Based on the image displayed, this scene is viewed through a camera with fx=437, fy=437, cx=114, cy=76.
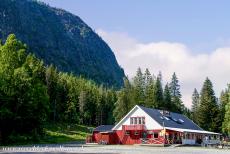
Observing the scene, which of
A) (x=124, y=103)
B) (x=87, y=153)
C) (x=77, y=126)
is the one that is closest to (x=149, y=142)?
(x=87, y=153)

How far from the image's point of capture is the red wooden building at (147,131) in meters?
71.9

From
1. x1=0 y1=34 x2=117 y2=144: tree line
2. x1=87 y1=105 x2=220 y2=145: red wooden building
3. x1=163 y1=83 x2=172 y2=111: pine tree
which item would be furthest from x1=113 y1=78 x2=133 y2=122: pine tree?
x1=0 y1=34 x2=117 y2=144: tree line

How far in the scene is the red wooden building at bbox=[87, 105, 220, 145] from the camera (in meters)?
71.9

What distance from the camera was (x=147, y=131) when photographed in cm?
7406

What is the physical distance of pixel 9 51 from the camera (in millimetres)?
60094

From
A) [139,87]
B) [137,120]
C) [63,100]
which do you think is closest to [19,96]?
[137,120]

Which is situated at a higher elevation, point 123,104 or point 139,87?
point 139,87

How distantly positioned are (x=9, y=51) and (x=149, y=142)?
26.6m

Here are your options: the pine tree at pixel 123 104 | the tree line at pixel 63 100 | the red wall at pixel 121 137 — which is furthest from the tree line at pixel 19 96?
the pine tree at pixel 123 104

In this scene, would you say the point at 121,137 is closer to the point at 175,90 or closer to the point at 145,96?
the point at 145,96

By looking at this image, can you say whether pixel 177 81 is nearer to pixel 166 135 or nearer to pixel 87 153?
pixel 166 135

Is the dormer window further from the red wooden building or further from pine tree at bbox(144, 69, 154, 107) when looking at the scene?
pine tree at bbox(144, 69, 154, 107)

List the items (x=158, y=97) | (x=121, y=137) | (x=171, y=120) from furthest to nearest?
(x=158, y=97) → (x=171, y=120) → (x=121, y=137)

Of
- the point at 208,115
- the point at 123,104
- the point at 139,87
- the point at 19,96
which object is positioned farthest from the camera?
the point at 139,87
